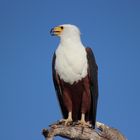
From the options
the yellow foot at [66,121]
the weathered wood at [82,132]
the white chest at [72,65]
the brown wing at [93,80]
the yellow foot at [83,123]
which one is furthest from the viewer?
the brown wing at [93,80]

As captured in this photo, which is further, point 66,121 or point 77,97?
point 77,97

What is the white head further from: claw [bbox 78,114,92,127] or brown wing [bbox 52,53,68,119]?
claw [bbox 78,114,92,127]

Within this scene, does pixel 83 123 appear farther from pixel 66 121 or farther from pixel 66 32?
pixel 66 32

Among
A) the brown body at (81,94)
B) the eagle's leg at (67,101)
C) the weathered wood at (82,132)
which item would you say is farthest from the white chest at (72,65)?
the weathered wood at (82,132)

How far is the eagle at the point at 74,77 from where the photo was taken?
11.5 m

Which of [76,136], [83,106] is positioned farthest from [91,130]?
[83,106]

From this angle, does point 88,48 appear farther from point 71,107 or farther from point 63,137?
point 63,137

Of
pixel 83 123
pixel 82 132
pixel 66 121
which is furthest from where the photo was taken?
pixel 66 121

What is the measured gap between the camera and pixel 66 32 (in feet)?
39.4

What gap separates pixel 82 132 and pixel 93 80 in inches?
71.5

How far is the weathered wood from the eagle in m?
0.80

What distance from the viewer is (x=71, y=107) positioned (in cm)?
1189

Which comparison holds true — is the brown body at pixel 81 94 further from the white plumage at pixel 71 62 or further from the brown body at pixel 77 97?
the white plumage at pixel 71 62

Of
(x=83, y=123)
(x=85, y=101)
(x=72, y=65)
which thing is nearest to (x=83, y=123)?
(x=83, y=123)
